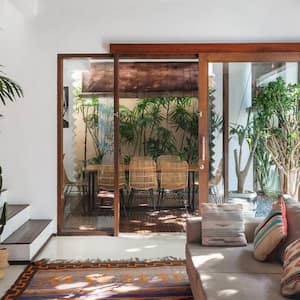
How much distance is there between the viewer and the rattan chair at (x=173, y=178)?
6.39 metres

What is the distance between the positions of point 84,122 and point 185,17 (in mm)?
1901

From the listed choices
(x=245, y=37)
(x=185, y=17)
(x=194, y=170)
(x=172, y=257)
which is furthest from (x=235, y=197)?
(x=185, y=17)

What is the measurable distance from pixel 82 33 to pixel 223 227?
3.19 m

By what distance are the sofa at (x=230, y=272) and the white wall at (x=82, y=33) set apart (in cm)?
272

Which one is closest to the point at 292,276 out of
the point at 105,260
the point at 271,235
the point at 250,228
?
the point at 271,235

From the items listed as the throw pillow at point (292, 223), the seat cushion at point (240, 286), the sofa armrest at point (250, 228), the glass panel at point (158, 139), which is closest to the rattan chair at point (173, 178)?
the glass panel at point (158, 139)

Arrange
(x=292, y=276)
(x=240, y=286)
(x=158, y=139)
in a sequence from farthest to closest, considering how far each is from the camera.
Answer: (x=158, y=139)
(x=240, y=286)
(x=292, y=276)

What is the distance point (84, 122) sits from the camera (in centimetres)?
540

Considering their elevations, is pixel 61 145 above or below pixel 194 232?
above

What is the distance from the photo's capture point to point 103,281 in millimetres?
3543

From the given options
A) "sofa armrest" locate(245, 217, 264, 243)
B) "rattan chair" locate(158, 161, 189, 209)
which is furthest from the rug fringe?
"rattan chair" locate(158, 161, 189, 209)

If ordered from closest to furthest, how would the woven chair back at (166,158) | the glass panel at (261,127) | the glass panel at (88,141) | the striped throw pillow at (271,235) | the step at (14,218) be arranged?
the striped throw pillow at (271,235) → the step at (14,218) → the glass panel at (261,127) → the glass panel at (88,141) → the woven chair back at (166,158)

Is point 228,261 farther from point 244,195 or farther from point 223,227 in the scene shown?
point 244,195

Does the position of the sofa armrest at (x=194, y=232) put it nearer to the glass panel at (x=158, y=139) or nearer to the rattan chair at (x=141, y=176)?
the glass panel at (x=158, y=139)
